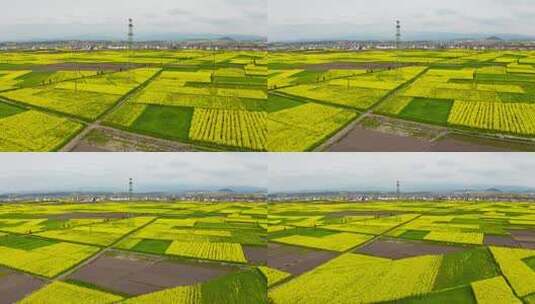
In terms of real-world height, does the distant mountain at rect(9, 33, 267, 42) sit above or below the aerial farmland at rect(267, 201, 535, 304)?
above

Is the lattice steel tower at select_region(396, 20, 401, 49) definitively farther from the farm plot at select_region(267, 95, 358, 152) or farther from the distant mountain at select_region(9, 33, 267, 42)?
the distant mountain at select_region(9, 33, 267, 42)

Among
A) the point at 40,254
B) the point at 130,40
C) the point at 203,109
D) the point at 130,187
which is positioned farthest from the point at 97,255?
the point at 130,40

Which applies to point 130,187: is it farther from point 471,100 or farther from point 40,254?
point 471,100

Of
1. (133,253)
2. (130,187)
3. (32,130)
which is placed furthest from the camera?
(133,253)

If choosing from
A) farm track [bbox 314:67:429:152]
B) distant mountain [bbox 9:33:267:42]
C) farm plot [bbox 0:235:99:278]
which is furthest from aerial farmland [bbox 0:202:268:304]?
distant mountain [bbox 9:33:267:42]

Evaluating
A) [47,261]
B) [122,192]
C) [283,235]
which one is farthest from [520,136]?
[47,261]

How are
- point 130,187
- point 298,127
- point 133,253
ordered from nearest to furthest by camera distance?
point 298,127 → point 130,187 → point 133,253

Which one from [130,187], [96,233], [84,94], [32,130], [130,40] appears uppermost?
[130,40]

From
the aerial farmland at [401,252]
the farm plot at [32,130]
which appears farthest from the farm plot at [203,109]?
the aerial farmland at [401,252]
